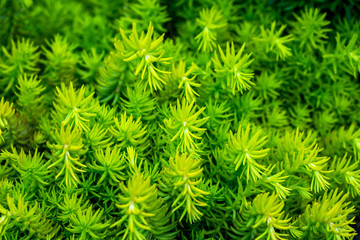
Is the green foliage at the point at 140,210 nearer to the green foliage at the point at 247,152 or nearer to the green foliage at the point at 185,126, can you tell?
the green foliage at the point at 185,126

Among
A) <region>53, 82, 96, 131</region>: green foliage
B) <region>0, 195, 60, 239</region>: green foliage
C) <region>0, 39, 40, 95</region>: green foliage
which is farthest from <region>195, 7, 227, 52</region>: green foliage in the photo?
<region>0, 195, 60, 239</region>: green foliage

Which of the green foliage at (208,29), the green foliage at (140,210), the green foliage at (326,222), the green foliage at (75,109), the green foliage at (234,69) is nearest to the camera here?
the green foliage at (140,210)

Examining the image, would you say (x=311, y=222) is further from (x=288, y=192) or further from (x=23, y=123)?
(x=23, y=123)

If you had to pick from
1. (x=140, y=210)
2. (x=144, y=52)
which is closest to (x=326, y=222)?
(x=140, y=210)

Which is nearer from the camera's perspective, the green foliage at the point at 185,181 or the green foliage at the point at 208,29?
the green foliage at the point at 185,181

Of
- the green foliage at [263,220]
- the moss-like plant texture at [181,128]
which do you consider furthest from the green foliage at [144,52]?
the green foliage at [263,220]

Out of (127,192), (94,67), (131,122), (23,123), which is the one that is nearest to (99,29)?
(94,67)

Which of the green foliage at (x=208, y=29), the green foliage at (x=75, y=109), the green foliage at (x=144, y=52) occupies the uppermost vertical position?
the green foliage at (x=208, y=29)

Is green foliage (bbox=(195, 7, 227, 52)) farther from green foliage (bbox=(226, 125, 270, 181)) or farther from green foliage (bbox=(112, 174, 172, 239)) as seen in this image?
green foliage (bbox=(112, 174, 172, 239))

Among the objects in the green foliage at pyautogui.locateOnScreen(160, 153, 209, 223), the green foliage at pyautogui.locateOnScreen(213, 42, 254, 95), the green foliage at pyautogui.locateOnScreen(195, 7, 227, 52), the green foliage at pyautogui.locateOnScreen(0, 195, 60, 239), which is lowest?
the green foliage at pyautogui.locateOnScreen(0, 195, 60, 239)
